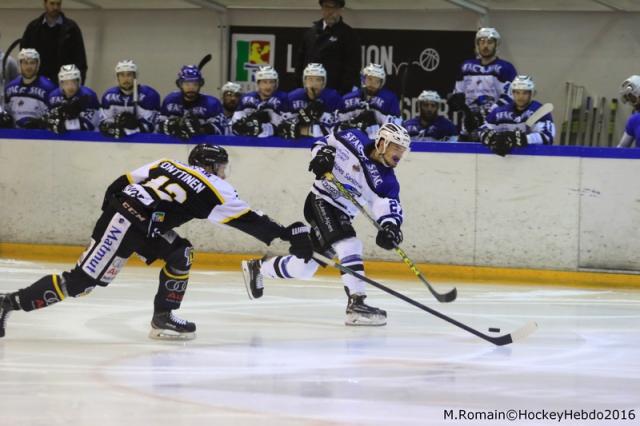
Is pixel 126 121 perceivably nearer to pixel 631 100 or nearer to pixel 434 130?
pixel 434 130

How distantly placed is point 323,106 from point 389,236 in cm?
297

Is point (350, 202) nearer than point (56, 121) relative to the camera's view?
Yes

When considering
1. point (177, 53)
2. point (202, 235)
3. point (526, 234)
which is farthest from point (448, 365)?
point (177, 53)

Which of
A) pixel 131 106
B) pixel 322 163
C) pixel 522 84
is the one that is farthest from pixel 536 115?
pixel 131 106

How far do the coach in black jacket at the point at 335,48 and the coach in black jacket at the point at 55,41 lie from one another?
1895mm

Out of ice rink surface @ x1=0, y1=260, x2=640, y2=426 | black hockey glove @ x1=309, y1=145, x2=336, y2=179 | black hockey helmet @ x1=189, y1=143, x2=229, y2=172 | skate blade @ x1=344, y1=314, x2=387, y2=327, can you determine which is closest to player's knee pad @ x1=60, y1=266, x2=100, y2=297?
ice rink surface @ x1=0, y1=260, x2=640, y2=426

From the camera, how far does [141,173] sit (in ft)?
18.4

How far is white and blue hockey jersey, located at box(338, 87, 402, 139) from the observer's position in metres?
8.76

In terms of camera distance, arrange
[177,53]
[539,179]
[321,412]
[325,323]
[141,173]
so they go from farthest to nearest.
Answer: [177,53] → [539,179] → [325,323] → [141,173] → [321,412]

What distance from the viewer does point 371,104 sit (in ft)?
29.0

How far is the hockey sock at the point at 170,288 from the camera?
5.61 m

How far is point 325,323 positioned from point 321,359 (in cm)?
110

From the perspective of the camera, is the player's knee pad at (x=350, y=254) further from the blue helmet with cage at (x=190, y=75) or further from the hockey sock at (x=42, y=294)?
the blue helmet with cage at (x=190, y=75)

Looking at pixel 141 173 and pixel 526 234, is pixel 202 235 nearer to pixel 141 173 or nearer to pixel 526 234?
pixel 526 234
